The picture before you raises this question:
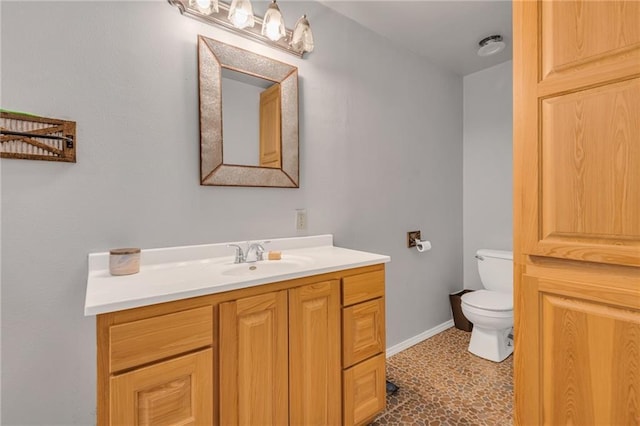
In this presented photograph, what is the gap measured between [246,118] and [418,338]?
2153 millimetres

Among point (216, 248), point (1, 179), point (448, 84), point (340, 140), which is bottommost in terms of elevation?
point (216, 248)

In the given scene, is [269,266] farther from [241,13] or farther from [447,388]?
[447,388]

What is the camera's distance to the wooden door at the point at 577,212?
892 millimetres

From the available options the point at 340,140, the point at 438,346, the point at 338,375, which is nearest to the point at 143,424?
the point at 338,375

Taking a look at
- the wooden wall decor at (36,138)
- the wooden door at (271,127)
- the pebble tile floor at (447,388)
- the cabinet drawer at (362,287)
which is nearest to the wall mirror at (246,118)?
the wooden door at (271,127)

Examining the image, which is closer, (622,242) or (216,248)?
(622,242)

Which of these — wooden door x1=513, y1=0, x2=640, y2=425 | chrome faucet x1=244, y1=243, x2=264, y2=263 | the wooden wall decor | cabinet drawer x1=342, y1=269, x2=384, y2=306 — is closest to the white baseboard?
cabinet drawer x1=342, y1=269, x2=384, y2=306

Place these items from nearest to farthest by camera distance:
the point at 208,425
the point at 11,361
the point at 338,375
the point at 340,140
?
the point at 208,425 < the point at 11,361 < the point at 338,375 < the point at 340,140

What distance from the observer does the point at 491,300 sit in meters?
2.22

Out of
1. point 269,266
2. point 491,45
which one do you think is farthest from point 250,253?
point 491,45

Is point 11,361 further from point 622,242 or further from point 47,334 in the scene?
point 622,242

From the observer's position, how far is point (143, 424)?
931mm

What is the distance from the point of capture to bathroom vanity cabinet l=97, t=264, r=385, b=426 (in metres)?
0.91

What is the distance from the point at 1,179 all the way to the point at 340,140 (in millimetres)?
1632
